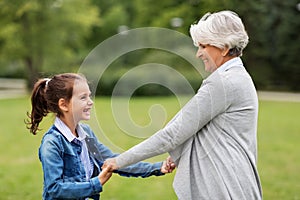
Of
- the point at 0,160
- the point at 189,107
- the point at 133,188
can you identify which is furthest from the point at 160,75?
the point at 0,160

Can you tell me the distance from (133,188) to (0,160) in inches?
143

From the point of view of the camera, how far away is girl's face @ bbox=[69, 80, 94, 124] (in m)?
3.23

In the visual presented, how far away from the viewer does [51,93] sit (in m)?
3.31

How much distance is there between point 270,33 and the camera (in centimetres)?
3359

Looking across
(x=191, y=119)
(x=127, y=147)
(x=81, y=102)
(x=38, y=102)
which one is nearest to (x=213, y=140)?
(x=191, y=119)

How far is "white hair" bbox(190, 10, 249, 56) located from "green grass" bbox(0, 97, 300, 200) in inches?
21.7

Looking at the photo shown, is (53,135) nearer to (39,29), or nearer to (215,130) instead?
(215,130)

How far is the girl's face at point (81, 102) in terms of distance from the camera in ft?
10.6

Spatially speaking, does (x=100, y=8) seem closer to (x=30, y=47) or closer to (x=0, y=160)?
(x=30, y=47)

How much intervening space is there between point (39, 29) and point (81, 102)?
31917 millimetres

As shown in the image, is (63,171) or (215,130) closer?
(215,130)

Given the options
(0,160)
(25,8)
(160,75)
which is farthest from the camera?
(25,8)

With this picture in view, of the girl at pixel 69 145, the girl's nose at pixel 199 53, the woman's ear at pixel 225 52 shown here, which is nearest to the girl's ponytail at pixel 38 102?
the girl at pixel 69 145

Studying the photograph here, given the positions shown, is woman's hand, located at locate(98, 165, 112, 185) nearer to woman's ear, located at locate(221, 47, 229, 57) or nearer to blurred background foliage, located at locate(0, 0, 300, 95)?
woman's ear, located at locate(221, 47, 229, 57)
